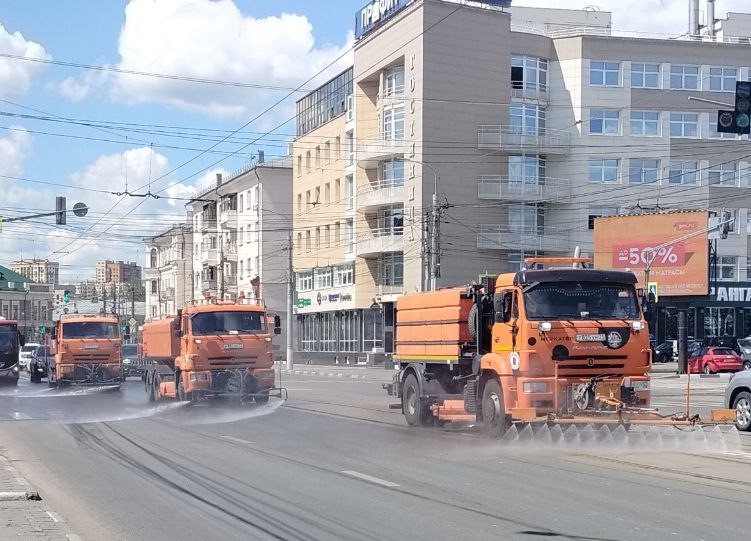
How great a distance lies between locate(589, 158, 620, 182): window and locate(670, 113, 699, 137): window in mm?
4359

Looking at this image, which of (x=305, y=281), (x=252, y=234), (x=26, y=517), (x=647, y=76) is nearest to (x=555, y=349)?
(x=26, y=517)

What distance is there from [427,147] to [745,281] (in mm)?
23141

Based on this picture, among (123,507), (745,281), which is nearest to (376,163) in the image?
(745,281)

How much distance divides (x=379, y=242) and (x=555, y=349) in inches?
1886

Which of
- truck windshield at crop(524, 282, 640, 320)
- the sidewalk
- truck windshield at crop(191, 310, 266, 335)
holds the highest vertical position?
truck windshield at crop(524, 282, 640, 320)

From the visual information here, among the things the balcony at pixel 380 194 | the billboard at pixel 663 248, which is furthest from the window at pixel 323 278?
the billboard at pixel 663 248

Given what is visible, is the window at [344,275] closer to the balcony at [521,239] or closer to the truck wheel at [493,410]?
the balcony at [521,239]

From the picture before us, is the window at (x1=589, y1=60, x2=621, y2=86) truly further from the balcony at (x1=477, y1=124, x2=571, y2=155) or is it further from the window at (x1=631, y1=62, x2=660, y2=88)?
the balcony at (x1=477, y1=124, x2=571, y2=155)

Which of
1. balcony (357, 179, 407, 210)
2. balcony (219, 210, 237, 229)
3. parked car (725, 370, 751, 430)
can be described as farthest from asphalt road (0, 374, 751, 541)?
balcony (219, 210, 237, 229)

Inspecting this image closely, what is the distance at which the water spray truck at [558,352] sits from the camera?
1614 cm

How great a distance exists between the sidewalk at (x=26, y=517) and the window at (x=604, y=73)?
57731 millimetres

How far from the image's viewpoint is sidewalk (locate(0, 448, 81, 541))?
9.04 metres

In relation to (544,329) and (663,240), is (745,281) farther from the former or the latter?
(544,329)

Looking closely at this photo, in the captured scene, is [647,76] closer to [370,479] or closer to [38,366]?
[38,366]
